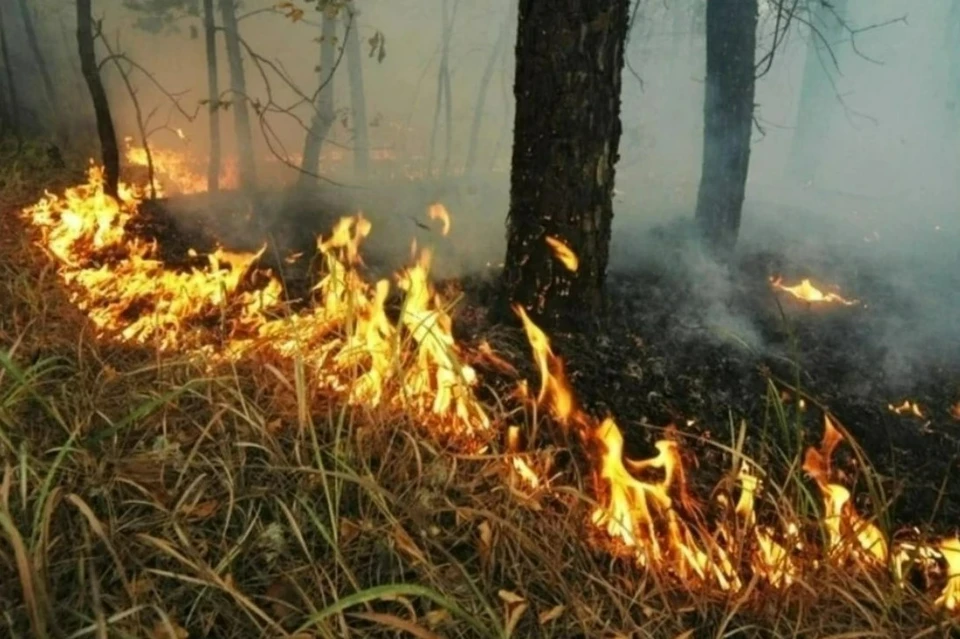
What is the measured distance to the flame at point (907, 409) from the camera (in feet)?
10.5

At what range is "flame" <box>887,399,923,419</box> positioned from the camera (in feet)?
10.5

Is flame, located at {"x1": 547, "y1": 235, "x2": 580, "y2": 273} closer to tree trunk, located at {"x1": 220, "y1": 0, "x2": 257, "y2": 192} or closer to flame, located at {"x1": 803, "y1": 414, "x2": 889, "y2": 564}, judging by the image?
flame, located at {"x1": 803, "y1": 414, "x2": 889, "y2": 564}

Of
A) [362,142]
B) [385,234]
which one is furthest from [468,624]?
[362,142]

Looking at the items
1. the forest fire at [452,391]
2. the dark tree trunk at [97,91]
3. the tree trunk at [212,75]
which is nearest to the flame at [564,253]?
the forest fire at [452,391]

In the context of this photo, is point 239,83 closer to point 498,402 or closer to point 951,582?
point 498,402

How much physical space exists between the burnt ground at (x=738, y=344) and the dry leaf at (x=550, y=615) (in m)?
0.90

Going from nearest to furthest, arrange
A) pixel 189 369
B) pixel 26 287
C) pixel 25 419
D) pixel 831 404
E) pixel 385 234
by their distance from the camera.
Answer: pixel 25 419
pixel 189 369
pixel 831 404
pixel 26 287
pixel 385 234

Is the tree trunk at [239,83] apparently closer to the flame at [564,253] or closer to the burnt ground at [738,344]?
the burnt ground at [738,344]

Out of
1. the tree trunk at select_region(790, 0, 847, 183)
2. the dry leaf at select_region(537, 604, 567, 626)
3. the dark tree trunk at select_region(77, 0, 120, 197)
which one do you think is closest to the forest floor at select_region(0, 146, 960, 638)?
the dry leaf at select_region(537, 604, 567, 626)

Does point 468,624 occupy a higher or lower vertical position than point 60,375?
lower

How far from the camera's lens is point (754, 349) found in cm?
361

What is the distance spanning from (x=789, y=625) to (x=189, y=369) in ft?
7.22

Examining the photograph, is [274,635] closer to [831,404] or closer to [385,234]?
[831,404]

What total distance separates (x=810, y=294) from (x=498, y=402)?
2.68 meters
